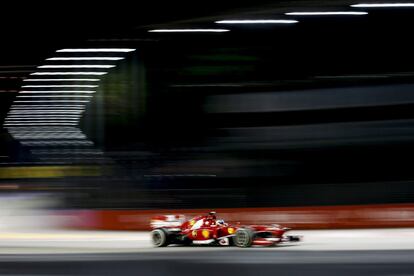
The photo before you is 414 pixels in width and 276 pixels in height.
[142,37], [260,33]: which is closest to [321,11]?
[260,33]

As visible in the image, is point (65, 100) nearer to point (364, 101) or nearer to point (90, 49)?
point (90, 49)

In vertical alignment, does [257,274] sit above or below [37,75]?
below

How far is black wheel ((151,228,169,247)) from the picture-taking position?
445 inches

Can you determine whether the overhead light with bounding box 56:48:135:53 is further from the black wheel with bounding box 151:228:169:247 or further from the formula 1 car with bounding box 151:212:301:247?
the black wheel with bounding box 151:228:169:247

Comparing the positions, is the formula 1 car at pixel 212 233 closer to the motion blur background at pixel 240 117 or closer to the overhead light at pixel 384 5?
the motion blur background at pixel 240 117

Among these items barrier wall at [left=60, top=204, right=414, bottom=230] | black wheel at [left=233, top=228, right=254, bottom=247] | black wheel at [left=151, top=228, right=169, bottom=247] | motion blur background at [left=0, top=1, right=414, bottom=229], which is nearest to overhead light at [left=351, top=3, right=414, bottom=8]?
motion blur background at [left=0, top=1, right=414, bottom=229]

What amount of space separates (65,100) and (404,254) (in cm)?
985

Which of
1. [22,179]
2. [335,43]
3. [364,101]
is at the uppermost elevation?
[335,43]

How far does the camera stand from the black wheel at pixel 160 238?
1130 cm

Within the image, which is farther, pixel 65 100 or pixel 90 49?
pixel 65 100

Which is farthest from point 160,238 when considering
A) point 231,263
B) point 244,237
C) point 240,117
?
point 240,117

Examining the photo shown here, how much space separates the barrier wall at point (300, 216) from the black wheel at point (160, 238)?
319cm

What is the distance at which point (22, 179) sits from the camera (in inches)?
745

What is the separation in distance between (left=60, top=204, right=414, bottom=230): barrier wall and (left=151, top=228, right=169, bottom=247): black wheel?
3185 millimetres
